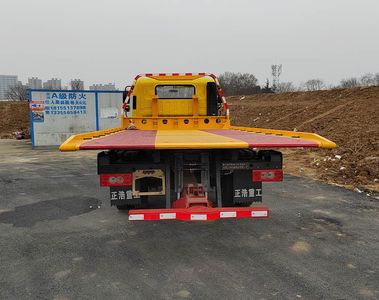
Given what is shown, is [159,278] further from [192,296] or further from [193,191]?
[193,191]

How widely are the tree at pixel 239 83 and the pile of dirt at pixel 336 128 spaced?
1206 inches

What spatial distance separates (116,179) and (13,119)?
31.7 m

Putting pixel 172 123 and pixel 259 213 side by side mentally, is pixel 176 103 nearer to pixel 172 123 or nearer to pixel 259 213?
pixel 172 123

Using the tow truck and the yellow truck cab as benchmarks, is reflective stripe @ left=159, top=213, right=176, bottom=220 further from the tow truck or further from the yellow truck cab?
the yellow truck cab

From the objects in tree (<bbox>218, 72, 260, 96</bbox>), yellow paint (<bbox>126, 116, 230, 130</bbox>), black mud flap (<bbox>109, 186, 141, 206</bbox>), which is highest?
tree (<bbox>218, 72, 260, 96</bbox>)

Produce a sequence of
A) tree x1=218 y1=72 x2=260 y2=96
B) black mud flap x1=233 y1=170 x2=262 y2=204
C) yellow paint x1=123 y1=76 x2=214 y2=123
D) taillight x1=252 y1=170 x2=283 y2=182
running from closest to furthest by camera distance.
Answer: taillight x1=252 y1=170 x2=283 y2=182, black mud flap x1=233 y1=170 x2=262 y2=204, yellow paint x1=123 y1=76 x2=214 y2=123, tree x1=218 y1=72 x2=260 y2=96

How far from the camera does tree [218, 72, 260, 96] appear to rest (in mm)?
58688

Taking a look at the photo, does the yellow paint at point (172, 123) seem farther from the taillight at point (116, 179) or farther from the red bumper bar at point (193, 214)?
the red bumper bar at point (193, 214)

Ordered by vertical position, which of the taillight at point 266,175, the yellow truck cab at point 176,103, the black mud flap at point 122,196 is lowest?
the black mud flap at point 122,196

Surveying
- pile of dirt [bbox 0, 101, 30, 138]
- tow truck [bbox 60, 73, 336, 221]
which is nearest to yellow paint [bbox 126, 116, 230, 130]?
tow truck [bbox 60, 73, 336, 221]

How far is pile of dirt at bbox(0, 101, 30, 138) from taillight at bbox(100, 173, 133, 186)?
2414 centimetres

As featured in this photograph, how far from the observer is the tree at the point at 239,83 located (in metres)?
58.7

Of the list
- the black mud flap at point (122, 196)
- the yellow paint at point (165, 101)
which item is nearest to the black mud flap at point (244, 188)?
the black mud flap at point (122, 196)

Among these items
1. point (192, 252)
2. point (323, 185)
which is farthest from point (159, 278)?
point (323, 185)
